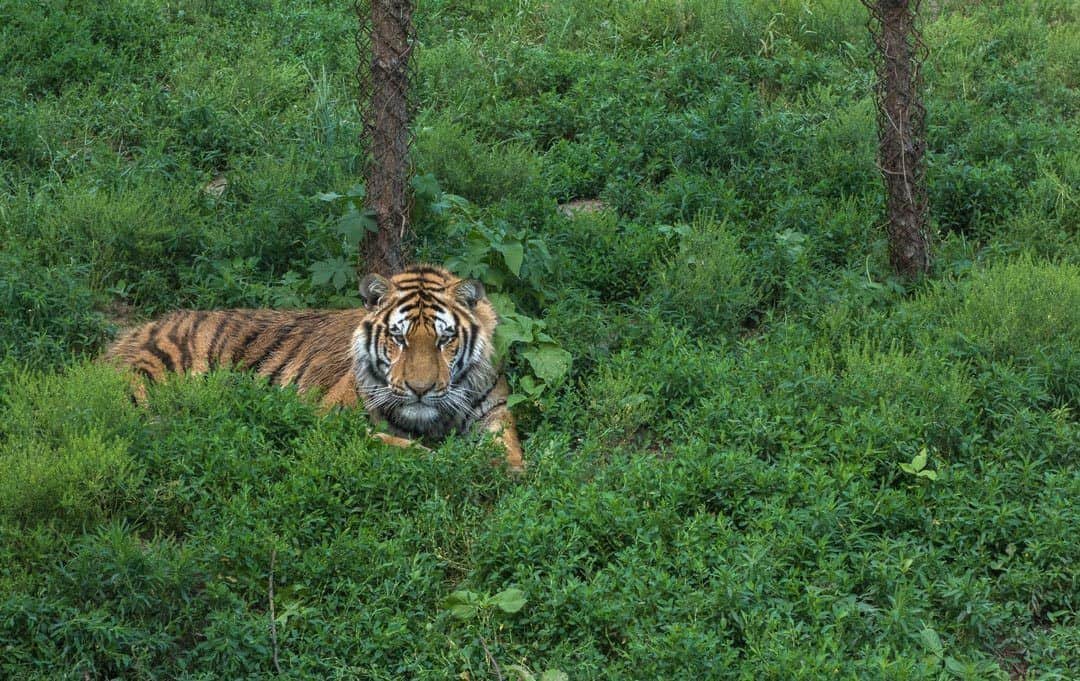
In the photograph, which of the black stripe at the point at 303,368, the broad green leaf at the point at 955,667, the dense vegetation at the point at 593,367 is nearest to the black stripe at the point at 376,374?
the dense vegetation at the point at 593,367

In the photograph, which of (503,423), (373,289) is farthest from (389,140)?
(503,423)

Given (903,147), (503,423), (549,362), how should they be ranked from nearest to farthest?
(503,423) < (549,362) < (903,147)

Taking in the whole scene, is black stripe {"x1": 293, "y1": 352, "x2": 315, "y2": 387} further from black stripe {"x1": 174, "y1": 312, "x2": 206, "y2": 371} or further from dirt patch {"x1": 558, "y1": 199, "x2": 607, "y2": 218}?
dirt patch {"x1": 558, "y1": 199, "x2": 607, "y2": 218}

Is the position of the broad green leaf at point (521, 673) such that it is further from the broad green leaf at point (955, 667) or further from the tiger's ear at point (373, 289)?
the tiger's ear at point (373, 289)

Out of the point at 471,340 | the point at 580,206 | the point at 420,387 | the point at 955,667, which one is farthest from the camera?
the point at 580,206

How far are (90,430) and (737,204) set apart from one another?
426 cm

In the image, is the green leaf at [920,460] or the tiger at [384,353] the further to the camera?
the tiger at [384,353]

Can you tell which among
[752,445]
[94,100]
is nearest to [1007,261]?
[752,445]

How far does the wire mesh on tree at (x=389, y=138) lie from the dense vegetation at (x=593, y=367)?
1.18ft

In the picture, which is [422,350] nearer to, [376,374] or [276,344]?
[376,374]

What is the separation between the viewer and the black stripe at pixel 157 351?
6.95 m

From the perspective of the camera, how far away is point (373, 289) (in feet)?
22.0

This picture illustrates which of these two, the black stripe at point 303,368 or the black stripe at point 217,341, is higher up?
the black stripe at point 217,341

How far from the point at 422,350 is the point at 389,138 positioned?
157 centimetres
